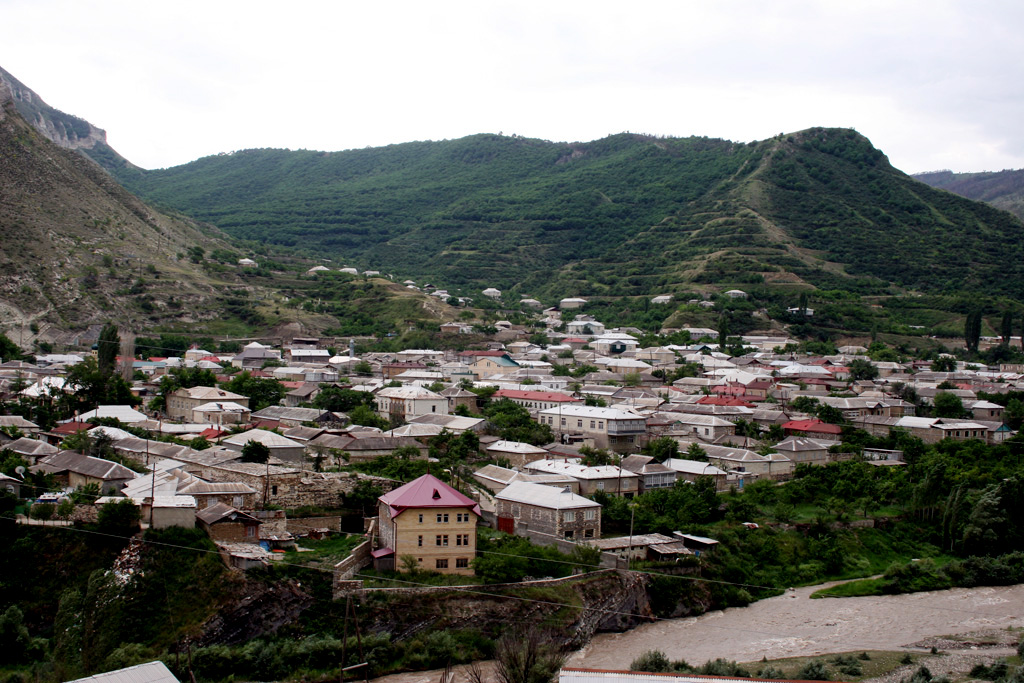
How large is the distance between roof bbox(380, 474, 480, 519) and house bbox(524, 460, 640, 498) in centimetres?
821

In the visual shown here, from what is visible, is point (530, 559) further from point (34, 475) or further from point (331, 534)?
point (34, 475)

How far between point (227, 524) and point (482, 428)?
A: 753 inches

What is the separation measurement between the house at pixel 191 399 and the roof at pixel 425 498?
22.1 meters

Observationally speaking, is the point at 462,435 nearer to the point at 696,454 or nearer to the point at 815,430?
the point at 696,454

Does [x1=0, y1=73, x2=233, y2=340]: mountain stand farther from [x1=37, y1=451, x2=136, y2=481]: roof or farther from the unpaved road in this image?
the unpaved road

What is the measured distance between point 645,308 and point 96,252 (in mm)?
50979

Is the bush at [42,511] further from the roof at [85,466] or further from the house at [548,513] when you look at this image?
the house at [548,513]

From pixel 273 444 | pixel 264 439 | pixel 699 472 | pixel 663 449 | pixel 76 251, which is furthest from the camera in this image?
pixel 76 251

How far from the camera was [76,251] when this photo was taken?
77562 millimetres

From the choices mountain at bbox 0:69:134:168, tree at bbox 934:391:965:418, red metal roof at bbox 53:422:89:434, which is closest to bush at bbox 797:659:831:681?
red metal roof at bbox 53:422:89:434

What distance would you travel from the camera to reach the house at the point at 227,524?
26.7 meters

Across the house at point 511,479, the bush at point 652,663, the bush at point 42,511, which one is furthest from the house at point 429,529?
the bush at point 42,511

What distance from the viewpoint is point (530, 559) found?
28938mm

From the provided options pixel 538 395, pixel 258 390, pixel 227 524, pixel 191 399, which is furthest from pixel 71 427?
pixel 538 395
